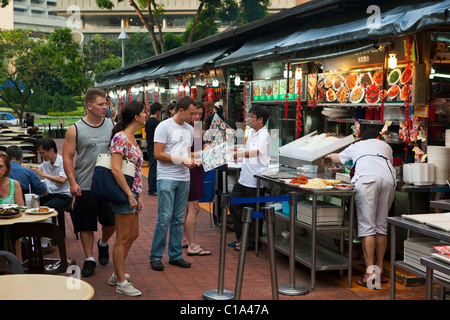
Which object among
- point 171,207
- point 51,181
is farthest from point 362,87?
point 51,181

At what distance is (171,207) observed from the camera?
6875 millimetres

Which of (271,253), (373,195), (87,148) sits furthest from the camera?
(87,148)

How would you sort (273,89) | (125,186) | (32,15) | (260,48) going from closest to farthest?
(125,186) → (260,48) → (273,89) → (32,15)

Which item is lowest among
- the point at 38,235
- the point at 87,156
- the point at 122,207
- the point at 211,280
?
the point at 211,280

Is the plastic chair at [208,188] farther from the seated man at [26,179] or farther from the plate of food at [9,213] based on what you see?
the plate of food at [9,213]

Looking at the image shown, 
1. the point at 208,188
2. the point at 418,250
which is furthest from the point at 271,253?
the point at 208,188

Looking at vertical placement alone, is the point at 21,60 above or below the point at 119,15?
below

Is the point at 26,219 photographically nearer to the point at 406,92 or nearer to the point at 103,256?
the point at 103,256

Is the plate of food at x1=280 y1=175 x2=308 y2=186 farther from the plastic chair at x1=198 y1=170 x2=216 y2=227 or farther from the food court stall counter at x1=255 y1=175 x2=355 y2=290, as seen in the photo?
the plastic chair at x1=198 y1=170 x2=216 y2=227

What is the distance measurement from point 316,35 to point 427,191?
124 inches

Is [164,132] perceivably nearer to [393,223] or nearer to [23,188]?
[23,188]

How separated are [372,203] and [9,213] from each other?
387 cm

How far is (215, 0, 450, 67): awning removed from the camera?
5.85 metres

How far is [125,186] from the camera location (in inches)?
219
